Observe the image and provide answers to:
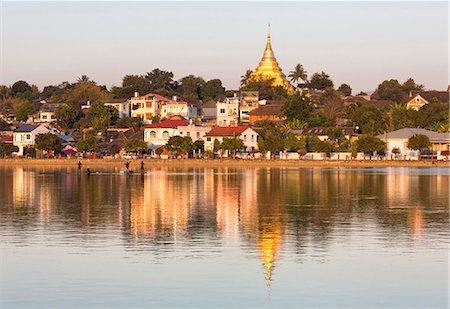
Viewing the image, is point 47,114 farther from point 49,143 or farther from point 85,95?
point 49,143

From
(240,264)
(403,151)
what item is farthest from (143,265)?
(403,151)

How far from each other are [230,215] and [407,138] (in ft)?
210

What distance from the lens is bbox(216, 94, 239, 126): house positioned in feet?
390

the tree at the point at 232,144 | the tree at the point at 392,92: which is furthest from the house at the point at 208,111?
the tree at the point at 232,144

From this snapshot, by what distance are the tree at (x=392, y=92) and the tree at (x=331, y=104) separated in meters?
12.8

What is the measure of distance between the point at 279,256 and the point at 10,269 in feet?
21.1

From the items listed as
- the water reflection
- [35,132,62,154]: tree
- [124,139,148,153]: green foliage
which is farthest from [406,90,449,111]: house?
the water reflection

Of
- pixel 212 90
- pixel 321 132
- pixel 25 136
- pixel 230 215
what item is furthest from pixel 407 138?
pixel 230 215

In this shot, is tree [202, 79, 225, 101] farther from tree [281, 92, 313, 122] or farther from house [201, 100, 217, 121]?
tree [281, 92, 313, 122]

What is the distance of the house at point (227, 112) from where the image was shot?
119 metres

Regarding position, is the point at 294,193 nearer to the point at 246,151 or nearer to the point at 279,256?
the point at 279,256

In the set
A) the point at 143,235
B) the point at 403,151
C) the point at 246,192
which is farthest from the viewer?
the point at 403,151

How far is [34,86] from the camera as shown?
173000 mm

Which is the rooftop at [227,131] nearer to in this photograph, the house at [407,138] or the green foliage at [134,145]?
the green foliage at [134,145]
